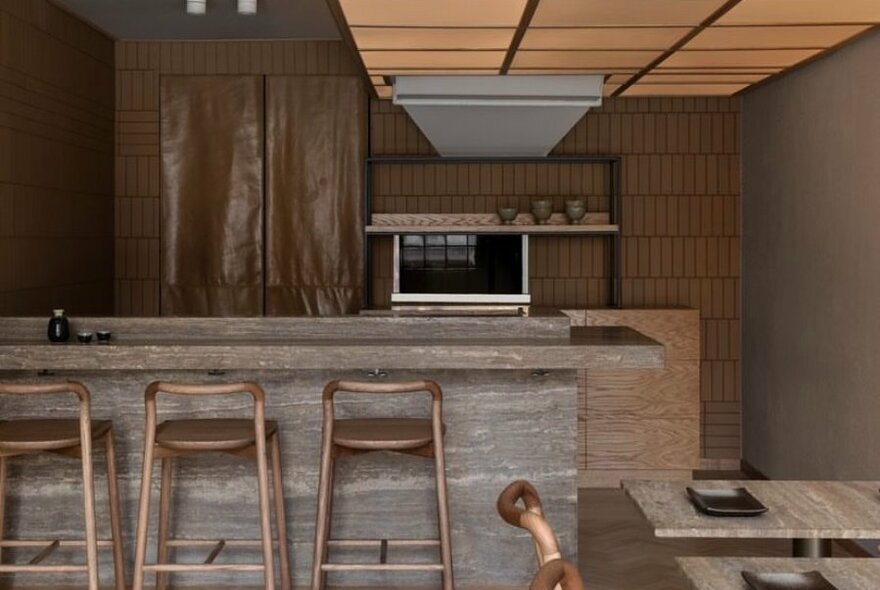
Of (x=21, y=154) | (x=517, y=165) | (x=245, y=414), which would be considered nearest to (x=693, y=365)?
(x=517, y=165)

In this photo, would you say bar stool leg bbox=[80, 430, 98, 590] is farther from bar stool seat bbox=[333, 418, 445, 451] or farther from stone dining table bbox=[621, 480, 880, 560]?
stone dining table bbox=[621, 480, 880, 560]

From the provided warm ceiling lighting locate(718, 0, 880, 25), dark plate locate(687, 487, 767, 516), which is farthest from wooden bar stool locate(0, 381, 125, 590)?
warm ceiling lighting locate(718, 0, 880, 25)

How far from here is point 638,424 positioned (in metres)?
6.54

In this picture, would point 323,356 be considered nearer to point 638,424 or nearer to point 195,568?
point 195,568

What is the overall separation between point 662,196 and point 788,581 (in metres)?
5.35

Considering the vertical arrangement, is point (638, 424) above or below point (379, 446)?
below

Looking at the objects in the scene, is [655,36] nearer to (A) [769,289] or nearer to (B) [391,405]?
(B) [391,405]

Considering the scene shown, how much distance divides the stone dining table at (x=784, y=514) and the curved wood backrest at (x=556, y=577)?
0.84 meters

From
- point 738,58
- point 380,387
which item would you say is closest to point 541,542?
point 380,387

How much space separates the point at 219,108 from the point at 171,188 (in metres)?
0.61

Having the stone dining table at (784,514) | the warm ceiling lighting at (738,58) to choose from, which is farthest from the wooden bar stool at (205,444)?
the warm ceiling lighting at (738,58)

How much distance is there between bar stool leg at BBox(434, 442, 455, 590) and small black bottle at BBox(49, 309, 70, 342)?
1.59 meters

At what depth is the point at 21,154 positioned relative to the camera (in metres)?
5.49

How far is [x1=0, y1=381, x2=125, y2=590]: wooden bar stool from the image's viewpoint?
146 inches
